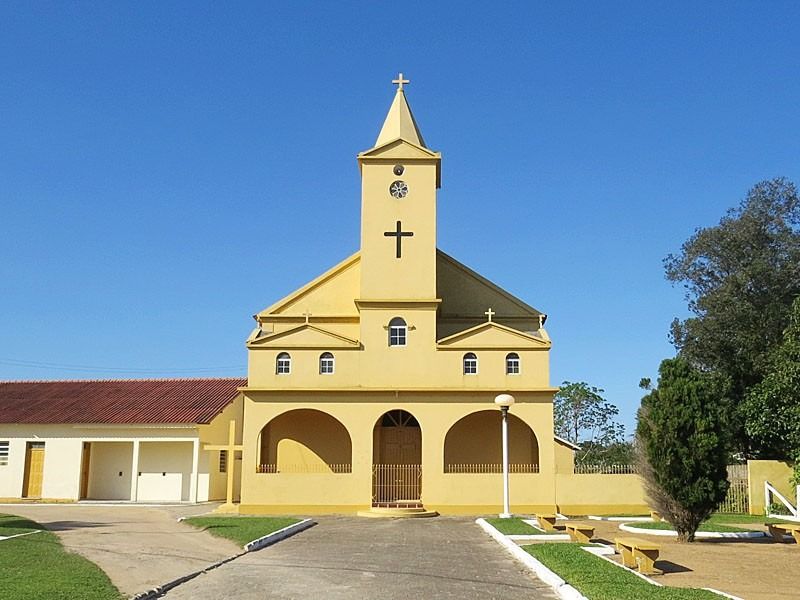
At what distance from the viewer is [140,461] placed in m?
32.2

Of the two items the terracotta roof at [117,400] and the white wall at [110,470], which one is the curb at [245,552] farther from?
the white wall at [110,470]

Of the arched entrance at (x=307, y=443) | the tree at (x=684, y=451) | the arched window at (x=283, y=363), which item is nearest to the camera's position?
the tree at (x=684, y=451)

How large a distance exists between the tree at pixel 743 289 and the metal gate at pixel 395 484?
12863mm

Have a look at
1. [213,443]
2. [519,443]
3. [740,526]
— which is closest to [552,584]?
[740,526]

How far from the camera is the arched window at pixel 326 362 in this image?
2650cm

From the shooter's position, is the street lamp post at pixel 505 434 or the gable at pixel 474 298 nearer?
the street lamp post at pixel 505 434

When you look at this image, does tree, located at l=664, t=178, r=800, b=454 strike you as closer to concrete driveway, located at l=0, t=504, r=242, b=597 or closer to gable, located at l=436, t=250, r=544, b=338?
gable, located at l=436, t=250, r=544, b=338

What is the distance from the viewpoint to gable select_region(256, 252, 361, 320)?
29.1 meters

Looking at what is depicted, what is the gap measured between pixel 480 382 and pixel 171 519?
10.1 meters

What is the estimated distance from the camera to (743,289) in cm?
3238

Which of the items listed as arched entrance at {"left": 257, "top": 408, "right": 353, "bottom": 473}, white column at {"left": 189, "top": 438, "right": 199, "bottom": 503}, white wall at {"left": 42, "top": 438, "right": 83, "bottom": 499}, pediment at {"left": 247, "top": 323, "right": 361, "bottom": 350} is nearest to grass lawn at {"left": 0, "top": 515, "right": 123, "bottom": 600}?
pediment at {"left": 247, "top": 323, "right": 361, "bottom": 350}

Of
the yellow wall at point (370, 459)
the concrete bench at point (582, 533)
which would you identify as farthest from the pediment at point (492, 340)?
the concrete bench at point (582, 533)

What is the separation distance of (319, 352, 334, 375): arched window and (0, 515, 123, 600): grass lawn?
11.0 meters

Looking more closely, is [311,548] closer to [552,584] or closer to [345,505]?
[552,584]
